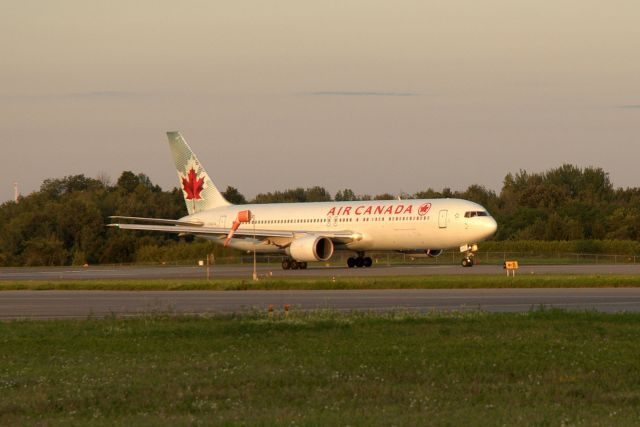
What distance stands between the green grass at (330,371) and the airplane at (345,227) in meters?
34.9

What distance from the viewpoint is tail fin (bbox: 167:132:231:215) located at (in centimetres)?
7138

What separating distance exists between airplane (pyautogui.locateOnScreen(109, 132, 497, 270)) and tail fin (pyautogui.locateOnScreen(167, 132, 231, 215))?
148 millimetres

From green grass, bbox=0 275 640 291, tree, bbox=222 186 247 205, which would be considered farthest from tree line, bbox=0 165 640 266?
green grass, bbox=0 275 640 291

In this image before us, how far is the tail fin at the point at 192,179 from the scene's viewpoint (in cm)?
7138

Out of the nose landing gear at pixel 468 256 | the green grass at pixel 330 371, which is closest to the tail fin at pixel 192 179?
the nose landing gear at pixel 468 256

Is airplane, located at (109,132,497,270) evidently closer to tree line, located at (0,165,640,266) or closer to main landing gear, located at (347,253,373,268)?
main landing gear, located at (347,253,373,268)

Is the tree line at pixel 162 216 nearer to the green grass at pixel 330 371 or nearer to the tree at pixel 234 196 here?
the tree at pixel 234 196

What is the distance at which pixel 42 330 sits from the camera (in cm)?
2180

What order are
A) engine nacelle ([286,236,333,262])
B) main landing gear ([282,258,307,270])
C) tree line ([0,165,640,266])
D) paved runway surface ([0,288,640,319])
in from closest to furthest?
paved runway surface ([0,288,640,319]) → engine nacelle ([286,236,333,262]) → main landing gear ([282,258,307,270]) → tree line ([0,165,640,266])

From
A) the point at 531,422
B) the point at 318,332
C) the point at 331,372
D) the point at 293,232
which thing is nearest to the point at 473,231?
the point at 293,232

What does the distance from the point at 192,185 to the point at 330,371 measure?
57154 mm

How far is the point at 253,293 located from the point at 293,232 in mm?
25493

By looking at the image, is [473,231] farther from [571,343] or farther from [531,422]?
[531,422]

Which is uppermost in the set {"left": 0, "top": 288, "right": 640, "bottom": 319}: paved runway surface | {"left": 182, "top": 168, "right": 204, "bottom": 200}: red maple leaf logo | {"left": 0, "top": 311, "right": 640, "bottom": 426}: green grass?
{"left": 182, "top": 168, "right": 204, "bottom": 200}: red maple leaf logo
